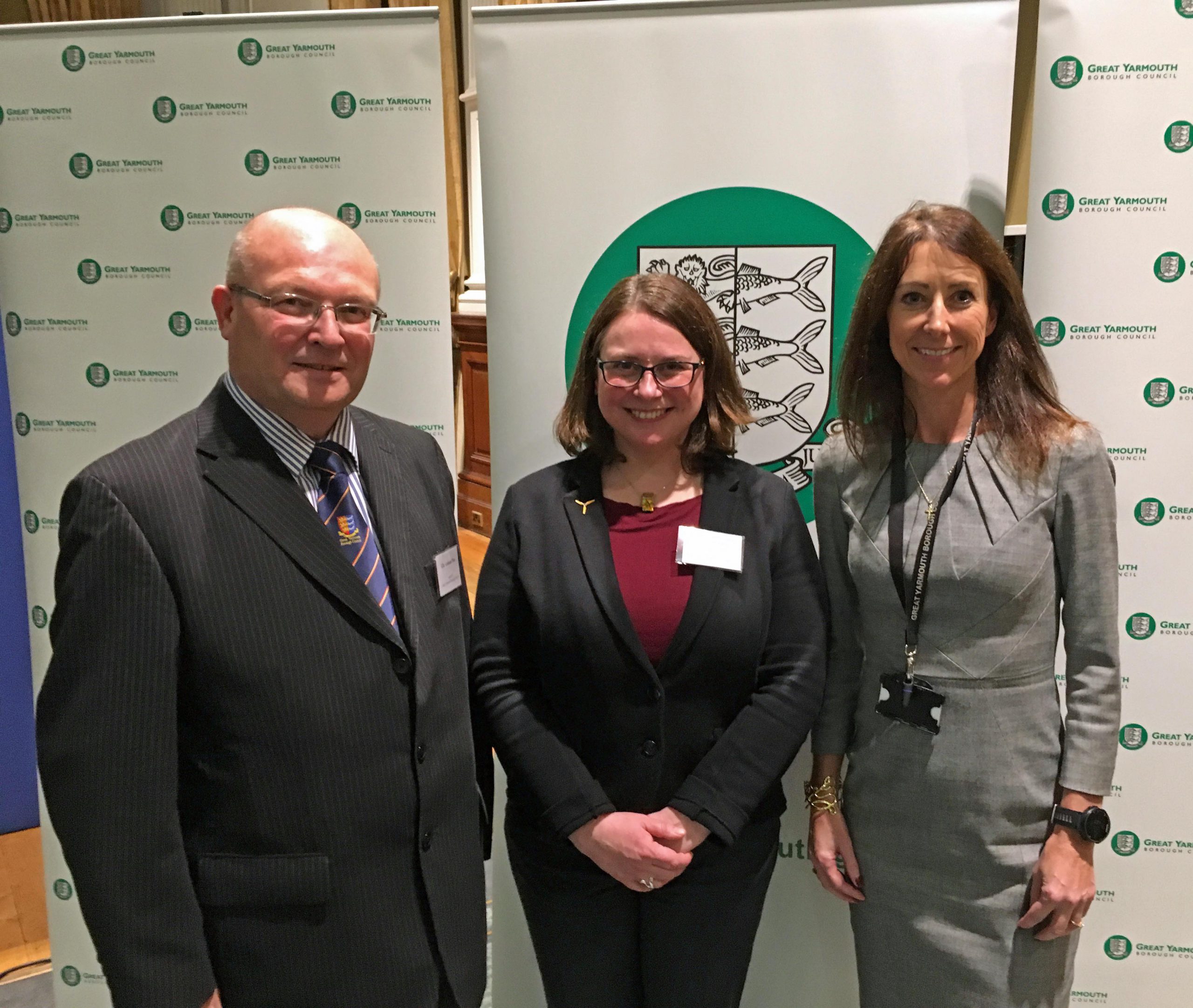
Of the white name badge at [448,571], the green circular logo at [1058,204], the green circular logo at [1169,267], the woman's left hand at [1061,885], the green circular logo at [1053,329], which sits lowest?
the woman's left hand at [1061,885]

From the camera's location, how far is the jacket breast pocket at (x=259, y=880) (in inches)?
50.4

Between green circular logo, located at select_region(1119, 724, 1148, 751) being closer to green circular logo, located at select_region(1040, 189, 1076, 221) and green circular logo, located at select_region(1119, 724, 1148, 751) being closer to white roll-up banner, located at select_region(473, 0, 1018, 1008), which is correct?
white roll-up banner, located at select_region(473, 0, 1018, 1008)

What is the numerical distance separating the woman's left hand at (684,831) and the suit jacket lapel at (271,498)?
593 millimetres

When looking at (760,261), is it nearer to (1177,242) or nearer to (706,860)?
(1177,242)

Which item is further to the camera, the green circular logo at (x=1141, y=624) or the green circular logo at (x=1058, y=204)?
the green circular logo at (x=1141, y=624)

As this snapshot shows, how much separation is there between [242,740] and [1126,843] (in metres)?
2.23

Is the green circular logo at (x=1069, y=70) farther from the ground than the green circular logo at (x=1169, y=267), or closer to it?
farther from the ground

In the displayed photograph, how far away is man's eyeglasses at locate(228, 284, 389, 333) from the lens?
1.32 m

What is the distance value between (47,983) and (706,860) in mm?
2423

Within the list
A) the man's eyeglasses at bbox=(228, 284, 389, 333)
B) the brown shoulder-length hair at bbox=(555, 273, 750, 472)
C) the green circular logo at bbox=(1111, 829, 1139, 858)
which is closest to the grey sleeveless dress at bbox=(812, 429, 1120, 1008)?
the brown shoulder-length hair at bbox=(555, 273, 750, 472)

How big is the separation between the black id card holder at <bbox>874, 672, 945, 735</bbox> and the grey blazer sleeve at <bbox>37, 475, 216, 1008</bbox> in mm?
1197

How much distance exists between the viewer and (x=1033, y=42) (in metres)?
4.67

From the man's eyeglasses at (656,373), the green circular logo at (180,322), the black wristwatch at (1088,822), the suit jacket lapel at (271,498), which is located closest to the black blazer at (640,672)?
the man's eyeglasses at (656,373)

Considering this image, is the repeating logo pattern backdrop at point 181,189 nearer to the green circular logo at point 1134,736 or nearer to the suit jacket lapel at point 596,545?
the suit jacket lapel at point 596,545
